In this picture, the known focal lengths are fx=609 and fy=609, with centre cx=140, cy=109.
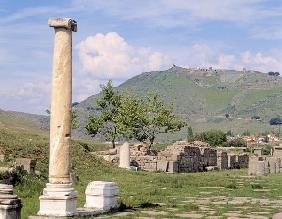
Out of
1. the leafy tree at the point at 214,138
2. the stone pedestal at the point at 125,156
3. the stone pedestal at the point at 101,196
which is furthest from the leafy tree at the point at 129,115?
the leafy tree at the point at 214,138

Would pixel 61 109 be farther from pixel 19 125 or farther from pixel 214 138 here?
pixel 214 138

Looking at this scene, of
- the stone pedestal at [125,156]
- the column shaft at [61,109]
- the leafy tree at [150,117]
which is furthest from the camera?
the leafy tree at [150,117]

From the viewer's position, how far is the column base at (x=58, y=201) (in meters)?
14.6

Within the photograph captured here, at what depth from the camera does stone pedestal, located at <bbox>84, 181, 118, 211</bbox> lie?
53.2 feet

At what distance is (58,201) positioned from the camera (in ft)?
48.0

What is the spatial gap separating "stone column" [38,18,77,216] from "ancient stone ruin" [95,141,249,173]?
77.2ft

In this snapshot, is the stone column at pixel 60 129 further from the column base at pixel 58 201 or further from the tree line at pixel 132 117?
the tree line at pixel 132 117

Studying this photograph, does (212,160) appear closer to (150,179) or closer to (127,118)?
(127,118)

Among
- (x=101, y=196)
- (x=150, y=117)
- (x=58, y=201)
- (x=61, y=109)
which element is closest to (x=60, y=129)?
(x=61, y=109)

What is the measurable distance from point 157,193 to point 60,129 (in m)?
7.34

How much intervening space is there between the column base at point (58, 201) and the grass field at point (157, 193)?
52 cm

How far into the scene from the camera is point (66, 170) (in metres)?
15.2

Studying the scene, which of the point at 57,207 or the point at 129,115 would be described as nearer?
the point at 57,207

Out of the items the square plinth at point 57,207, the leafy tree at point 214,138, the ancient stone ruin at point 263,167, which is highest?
the leafy tree at point 214,138
